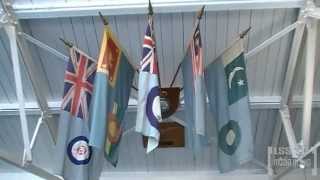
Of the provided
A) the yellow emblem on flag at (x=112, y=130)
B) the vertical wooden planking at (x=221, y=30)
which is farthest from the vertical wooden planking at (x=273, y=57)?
the yellow emblem on flag at (x=112, y=130)

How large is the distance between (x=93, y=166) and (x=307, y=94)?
227 centimetres

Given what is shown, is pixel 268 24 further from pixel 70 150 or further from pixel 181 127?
pixel 70 150

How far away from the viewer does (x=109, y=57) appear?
421 cm

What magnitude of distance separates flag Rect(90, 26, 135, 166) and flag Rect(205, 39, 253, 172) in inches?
36.4

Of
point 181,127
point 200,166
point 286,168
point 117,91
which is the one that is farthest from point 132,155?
point 117,91

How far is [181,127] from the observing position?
5.36m

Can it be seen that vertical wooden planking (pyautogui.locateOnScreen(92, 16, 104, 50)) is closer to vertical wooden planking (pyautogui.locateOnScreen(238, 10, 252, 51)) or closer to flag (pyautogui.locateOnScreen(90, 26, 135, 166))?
flag (pyautogui.locateOnScreen(90, 26, 135, 166))

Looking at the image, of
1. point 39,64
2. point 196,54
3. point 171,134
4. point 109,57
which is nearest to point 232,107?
point 196,54

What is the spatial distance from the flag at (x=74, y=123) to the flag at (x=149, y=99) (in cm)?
77

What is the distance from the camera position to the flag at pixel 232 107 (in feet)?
14.1

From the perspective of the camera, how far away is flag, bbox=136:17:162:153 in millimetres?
3936

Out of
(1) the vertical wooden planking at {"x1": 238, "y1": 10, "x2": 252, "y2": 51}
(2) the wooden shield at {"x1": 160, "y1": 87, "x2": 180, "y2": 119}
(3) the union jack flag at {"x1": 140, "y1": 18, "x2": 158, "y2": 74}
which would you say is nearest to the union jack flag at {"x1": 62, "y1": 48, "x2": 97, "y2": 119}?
(3) the union jack flag at {"x1": 140, "y1": 18, "x2": 158, "y2": 74}

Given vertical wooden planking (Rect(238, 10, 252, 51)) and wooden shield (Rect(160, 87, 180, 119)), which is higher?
vertical wooden planking (Rect(238, 10, 252, 51))

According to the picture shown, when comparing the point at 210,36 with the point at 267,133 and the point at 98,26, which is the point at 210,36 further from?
the point at 267,133
